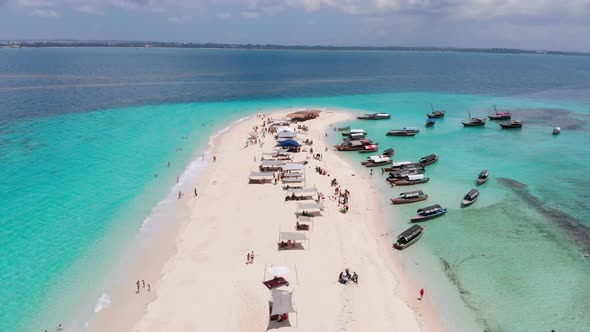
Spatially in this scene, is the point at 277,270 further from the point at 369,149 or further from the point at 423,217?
the point at 369,149

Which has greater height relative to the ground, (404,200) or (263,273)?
(404,200)

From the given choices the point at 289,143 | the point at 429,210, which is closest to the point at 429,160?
the point at 429,210

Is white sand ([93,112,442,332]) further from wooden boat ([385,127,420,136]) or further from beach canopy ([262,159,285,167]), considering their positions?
wooden boat ([385,127,420,136])

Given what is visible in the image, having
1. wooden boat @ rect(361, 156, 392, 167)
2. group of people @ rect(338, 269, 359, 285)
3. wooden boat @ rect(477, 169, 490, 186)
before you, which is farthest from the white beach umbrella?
wooden boat @ rect(477, 169, 490, 186)

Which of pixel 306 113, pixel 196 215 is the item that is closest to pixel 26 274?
pixel 196 215

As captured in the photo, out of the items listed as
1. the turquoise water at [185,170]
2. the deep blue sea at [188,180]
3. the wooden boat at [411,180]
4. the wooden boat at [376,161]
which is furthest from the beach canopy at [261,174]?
the wooden boat at [411,180]

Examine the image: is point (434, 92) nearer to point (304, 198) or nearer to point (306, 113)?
point (306, 113)
